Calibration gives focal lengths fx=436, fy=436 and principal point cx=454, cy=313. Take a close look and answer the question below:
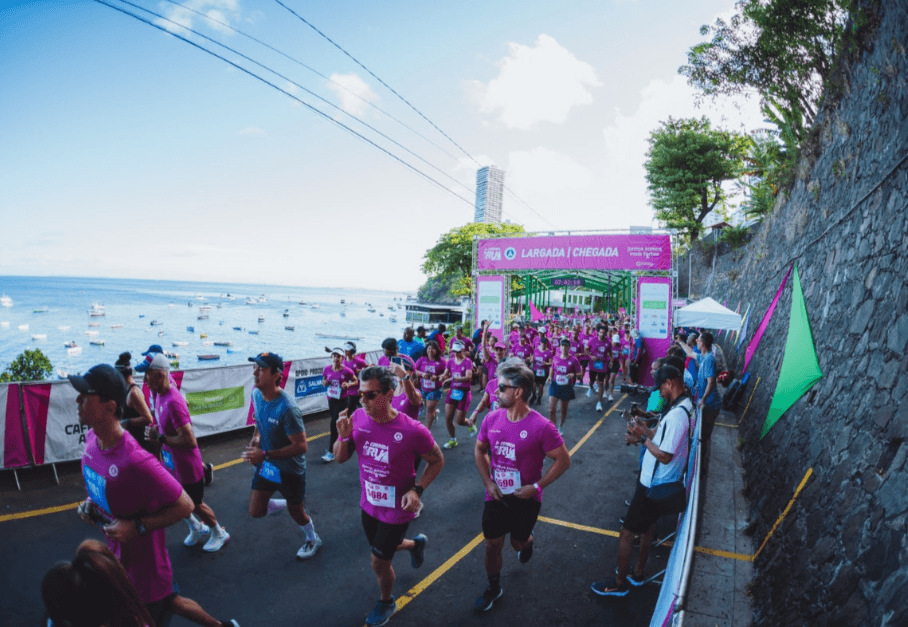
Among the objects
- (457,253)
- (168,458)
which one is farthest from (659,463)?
(457,253)

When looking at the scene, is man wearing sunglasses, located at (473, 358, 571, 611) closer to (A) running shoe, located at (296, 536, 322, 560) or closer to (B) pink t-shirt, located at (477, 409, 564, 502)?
(B) pink t-shirt, located at (477, 409, 564, 502)

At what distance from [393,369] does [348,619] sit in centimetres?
217

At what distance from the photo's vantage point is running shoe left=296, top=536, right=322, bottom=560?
4.54 m

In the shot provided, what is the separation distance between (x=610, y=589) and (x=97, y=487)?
13.6ft

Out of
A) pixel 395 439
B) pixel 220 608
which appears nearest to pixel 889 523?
pixel 395 439

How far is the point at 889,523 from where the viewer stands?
109 inches

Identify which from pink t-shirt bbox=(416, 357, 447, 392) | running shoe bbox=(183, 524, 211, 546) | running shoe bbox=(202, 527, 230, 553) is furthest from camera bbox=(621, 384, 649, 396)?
running shoe bbox=(183, 524, 211, 546)

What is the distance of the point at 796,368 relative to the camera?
599cm

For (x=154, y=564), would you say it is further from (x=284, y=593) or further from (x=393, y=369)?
(x=393, y=369)

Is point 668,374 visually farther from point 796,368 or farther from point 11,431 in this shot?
point 11,431

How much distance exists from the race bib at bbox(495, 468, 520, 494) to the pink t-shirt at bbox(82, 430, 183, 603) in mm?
2353

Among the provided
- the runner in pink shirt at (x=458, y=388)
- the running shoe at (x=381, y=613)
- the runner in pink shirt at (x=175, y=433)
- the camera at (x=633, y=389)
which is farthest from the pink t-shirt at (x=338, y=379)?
the camera at (x=633, y=389)

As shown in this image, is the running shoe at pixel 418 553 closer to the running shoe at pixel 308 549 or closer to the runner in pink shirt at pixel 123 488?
the running shoe at pixel 308 549

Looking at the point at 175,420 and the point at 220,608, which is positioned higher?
the point at 175,420
